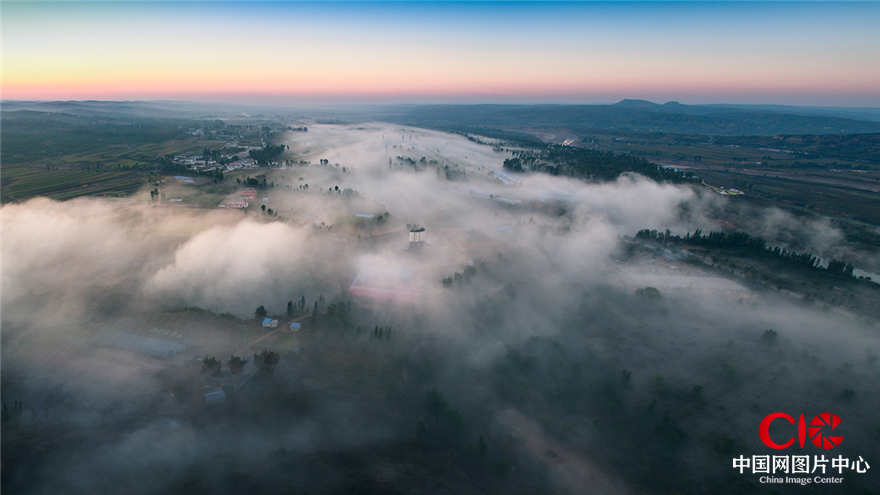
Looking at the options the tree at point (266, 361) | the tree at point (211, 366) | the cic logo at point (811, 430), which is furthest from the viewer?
the tree at point (266, 361)

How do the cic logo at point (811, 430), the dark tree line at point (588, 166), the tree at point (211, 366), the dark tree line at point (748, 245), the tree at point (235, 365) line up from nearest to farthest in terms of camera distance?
the cic logo at point (811, 430) → the tree at point (211, 366) → the tree at point (235, 365) → the dark tree line at point (748, 245) → the dark tree line at point (588, 166)

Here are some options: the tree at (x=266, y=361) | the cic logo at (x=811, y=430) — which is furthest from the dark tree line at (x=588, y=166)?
the tree at (x=266, y=361)

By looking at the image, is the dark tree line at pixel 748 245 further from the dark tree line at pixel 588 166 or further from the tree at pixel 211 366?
the tree at pixel 211 366

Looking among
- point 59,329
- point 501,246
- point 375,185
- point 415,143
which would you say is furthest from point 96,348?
point 415,143

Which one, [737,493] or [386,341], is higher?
[386,341]

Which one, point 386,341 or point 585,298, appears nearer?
point 386,341

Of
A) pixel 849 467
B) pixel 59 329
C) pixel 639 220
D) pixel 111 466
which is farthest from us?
pixel 639 220

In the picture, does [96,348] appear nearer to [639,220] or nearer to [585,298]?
[585,298]

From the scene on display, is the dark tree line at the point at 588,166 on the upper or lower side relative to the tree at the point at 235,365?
upper
